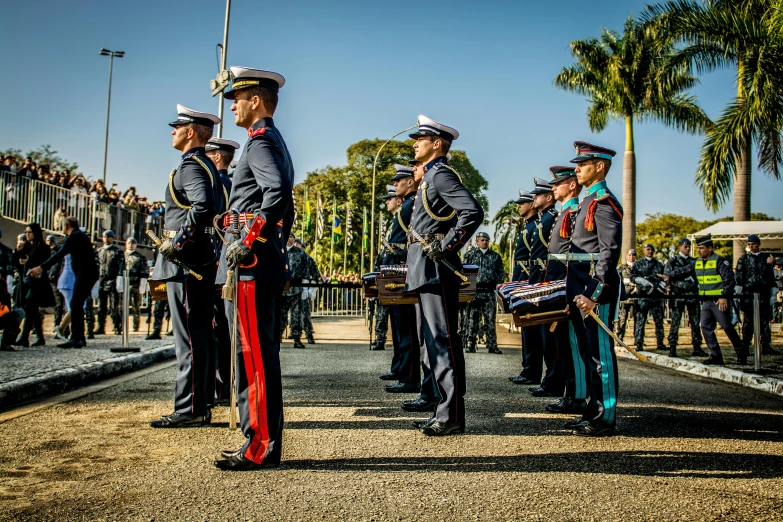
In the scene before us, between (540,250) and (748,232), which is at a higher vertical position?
(748,232)

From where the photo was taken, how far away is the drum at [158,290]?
648cm

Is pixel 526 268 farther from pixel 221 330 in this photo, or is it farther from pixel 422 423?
pixel 422 423

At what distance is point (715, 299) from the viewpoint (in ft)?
40.8

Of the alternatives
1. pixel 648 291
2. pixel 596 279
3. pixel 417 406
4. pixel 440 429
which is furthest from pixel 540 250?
pixel 648 291

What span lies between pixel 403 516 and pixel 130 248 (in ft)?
44.5

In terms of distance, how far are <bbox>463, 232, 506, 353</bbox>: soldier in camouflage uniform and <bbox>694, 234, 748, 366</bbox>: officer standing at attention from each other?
3707mm

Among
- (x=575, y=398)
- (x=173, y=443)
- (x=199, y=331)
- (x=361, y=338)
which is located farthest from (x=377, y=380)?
(x=361, y=338)

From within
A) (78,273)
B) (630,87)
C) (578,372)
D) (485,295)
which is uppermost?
(630,87)

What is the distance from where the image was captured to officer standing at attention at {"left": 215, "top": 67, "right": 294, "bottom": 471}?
4508 mm

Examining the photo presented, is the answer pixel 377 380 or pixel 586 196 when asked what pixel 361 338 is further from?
pixel 586 196

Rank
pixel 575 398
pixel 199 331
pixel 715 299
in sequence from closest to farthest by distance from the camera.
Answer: pixel 199 331
pixel 575 398
pixel 715 299

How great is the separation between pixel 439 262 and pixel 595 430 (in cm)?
172

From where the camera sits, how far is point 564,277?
695 centimetres

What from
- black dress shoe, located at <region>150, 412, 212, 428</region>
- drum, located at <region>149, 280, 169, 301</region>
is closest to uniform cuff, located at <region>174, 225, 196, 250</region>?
drum, located at <region>149, 280, 169, 301</region>
